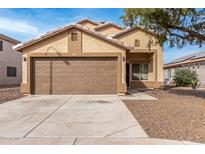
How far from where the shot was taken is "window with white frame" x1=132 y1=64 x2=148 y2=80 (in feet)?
68.9

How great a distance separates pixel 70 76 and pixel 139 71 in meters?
8.34

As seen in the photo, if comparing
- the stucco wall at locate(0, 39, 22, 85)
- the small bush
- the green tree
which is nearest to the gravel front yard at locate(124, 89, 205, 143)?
the green tree

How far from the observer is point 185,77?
2380 centimetres

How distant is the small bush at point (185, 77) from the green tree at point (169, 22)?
1029 cm

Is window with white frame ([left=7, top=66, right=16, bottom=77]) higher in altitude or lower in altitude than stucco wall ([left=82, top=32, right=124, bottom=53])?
lower

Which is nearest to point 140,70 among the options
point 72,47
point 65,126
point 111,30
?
point 111,30

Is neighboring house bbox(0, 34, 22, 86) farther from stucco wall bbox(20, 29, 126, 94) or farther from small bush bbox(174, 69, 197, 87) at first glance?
small bush bbox(174, 69, 197, 87)

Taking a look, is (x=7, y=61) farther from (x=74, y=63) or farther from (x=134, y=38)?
(x=134, y=38)

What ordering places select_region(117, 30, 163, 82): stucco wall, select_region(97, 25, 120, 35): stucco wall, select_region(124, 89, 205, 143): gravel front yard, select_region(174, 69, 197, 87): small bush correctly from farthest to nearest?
select_region(97, 25, 120, 35): stucco wall, select_region(174, 69, 197, 87): small bush, select_region(117, 30, 163, 82): stucco wall, select_region(124, 89, 205, 143): gravel front yard

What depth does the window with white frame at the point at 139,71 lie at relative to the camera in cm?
2102

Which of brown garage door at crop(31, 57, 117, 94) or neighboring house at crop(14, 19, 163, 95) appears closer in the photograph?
neighboring house at crop(14, 19, 163, 95)

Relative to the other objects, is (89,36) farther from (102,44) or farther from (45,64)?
(45,64)

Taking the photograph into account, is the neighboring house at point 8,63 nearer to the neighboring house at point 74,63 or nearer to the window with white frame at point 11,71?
the window with white frame at point 11,71

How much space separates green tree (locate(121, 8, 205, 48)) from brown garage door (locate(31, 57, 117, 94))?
11.7 ft
